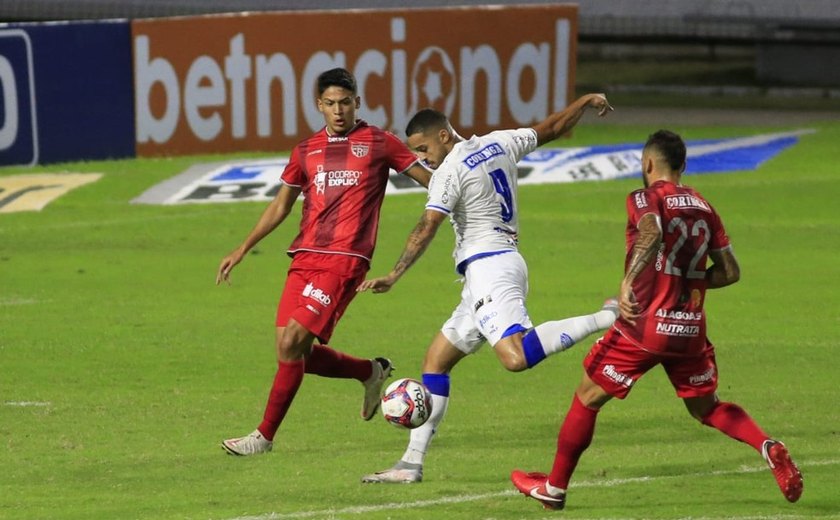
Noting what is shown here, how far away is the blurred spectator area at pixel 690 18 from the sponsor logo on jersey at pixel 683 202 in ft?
106

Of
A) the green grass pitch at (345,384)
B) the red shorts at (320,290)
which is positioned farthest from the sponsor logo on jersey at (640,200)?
the red shorts at (320,290)

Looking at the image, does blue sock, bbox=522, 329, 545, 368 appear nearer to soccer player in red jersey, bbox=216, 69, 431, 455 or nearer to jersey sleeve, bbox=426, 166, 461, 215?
jersey sleeve, bbox=426, 166, 461, 215

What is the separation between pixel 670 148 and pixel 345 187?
2.44m

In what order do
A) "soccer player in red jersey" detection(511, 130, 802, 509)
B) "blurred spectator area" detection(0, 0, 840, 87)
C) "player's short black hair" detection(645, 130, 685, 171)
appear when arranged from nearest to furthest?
"soccer player in red jersey" detection(511, 130, 802, 509) < "player's short black hair" detection(645, 130, 685, 171) < "blurred spectator area" detection(0, 0, 840, 87)

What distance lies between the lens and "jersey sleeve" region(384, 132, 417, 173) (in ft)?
33.4

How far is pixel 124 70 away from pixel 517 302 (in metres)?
16.6

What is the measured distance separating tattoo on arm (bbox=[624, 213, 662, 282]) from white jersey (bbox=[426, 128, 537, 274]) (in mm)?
1467

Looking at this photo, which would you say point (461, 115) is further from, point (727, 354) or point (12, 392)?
point (12, 392)

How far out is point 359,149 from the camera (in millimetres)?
10125

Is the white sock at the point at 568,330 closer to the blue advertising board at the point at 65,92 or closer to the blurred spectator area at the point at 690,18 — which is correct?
the blue advertising board at the point at 65,92

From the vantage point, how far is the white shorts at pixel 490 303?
9164mm

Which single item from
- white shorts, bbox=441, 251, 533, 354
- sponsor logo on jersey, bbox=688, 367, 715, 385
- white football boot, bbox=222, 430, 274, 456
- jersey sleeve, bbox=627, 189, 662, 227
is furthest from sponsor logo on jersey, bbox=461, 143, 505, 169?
white football boot, bbox=222, 430, 274, 456

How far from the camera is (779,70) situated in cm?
4178

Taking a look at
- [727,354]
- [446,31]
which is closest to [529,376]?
[727,354]
